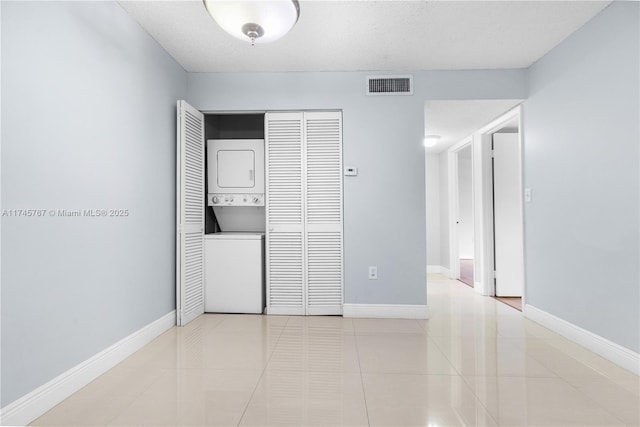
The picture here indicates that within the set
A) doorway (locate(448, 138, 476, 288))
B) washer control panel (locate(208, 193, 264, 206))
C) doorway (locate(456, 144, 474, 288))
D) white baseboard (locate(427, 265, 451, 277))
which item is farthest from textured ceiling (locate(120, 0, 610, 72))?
doorway (locate(456, 144, 474, 288))

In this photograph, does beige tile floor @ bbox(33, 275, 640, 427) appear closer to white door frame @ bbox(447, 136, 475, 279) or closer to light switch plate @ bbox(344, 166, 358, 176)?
light switch plate @ bbox(344, 166, 358, 176)

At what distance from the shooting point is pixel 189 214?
336cm

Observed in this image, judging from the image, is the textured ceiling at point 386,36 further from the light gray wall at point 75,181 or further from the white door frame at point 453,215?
the white door frame at point 453,215

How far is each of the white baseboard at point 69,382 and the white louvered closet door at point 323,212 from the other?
5.29ft

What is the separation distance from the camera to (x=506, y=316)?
355 centimetres

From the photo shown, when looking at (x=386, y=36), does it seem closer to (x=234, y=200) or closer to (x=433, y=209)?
(x=234, y=200)

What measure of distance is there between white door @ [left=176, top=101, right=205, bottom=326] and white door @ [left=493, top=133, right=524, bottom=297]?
3.72m

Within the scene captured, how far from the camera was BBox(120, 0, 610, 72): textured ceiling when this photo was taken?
97.3 inches

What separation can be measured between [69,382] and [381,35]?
10.8ft

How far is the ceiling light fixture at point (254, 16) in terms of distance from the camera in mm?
1957

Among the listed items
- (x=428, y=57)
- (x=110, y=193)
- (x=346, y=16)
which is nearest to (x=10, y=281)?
(x=110, y=193)

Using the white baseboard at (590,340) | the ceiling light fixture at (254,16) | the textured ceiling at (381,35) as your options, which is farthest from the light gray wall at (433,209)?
the ceiling light fixture at (254,16)

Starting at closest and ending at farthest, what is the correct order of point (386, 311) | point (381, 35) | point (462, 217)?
1. point (381, 35)
2. point (386, 311)
3. point (462, 217)

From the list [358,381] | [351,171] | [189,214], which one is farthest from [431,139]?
[358,381]
